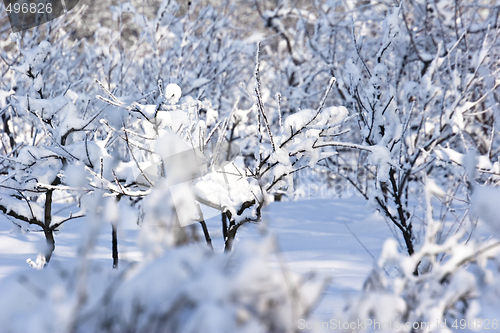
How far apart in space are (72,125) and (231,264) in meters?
1.76

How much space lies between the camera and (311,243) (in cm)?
317

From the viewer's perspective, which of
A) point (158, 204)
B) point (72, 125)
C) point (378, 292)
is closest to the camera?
point (158, 204)

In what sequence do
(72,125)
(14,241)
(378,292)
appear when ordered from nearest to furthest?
(378,292) < (72,125) < (14,241)

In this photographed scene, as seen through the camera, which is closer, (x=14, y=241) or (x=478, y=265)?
(x=478, y=265)

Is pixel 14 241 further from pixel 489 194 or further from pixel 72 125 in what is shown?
pixel 489 194

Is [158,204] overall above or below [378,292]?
above

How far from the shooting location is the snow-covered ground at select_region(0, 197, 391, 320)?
1.99 m

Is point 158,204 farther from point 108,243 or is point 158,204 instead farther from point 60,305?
point 108,243

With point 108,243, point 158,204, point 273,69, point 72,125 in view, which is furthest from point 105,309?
point 273,69

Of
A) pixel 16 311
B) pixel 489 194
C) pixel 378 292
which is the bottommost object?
pixel 378 292

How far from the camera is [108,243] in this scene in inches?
124

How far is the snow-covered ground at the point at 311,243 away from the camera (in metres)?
1.99

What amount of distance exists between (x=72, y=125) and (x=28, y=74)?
0.55m

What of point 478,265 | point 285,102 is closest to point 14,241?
point 478,265
